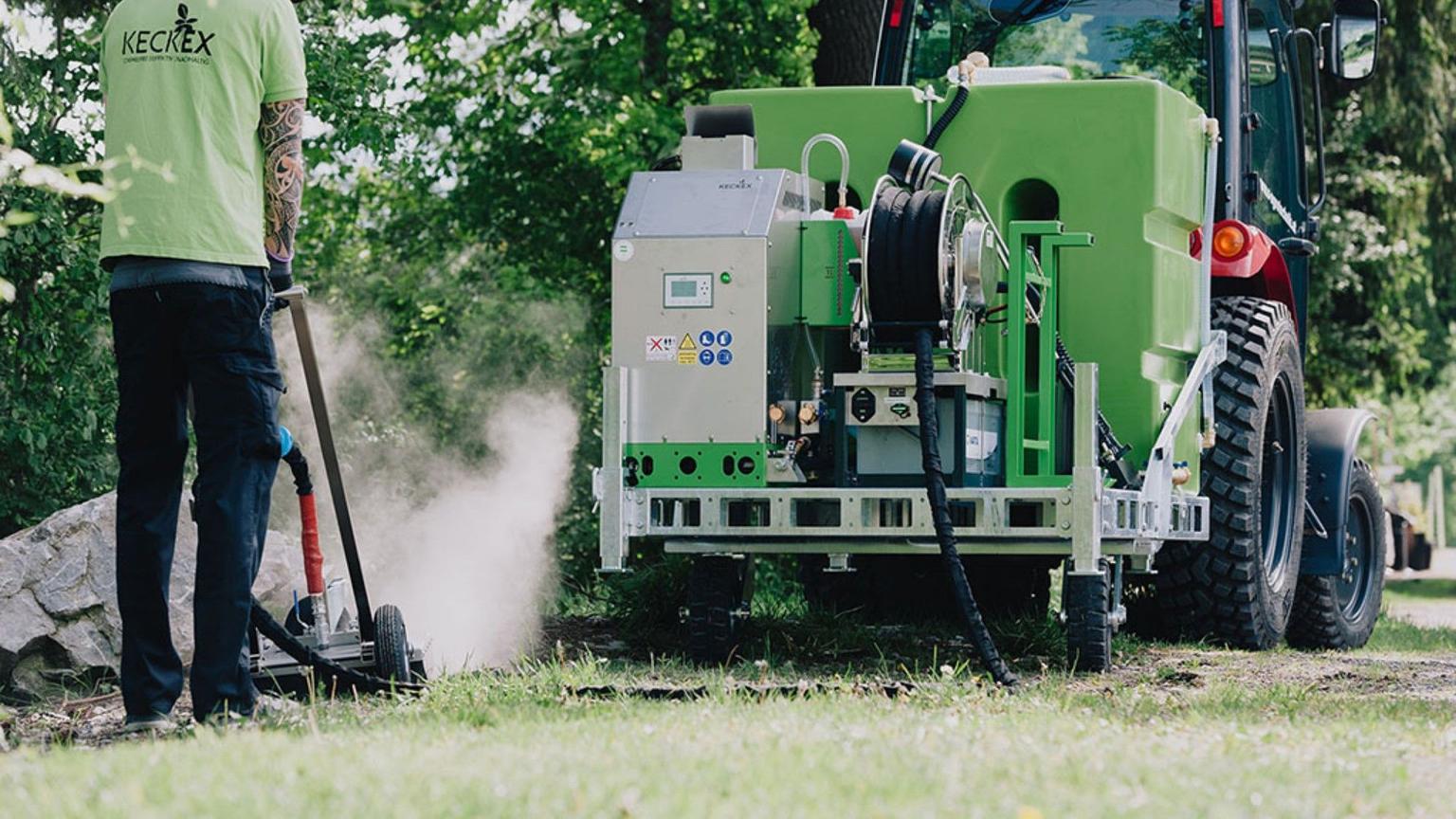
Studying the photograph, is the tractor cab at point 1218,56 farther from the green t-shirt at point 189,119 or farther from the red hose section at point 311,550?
the green t-shirt at point 189,119

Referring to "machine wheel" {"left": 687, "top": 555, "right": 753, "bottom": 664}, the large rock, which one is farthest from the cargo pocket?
"machine wheel" {"left": 687, "top": 555, "right": 753, "bottom": 664}

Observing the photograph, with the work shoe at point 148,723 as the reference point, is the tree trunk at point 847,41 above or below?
above

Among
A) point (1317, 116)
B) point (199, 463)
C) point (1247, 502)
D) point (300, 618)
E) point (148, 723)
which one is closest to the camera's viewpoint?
point (148, 723)

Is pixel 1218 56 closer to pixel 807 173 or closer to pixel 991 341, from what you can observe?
pixel 991 341

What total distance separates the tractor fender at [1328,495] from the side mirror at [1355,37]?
57.2 inches

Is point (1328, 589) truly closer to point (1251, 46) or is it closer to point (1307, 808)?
point (1251, 46)

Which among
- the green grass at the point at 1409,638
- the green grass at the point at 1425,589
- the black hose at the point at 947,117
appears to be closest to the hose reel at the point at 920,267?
the black hose at the point at 947,117

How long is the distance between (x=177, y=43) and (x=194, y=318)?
658mm

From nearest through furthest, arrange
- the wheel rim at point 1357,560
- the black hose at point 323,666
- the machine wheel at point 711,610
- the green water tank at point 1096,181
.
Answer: the black hose at point 323,666 → the machine wheel at point 711,610 → the green water tank at point 1096,181 → the wheel rim at point 1357,560

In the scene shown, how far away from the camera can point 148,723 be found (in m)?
5.17

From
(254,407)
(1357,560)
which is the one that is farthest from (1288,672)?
(254,407)

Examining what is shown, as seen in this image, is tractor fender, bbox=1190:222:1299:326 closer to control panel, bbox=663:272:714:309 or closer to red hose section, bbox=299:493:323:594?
control panel, bbox=663:272:714:309

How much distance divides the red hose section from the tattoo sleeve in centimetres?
86

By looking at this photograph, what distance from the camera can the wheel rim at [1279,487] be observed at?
8.49 m
